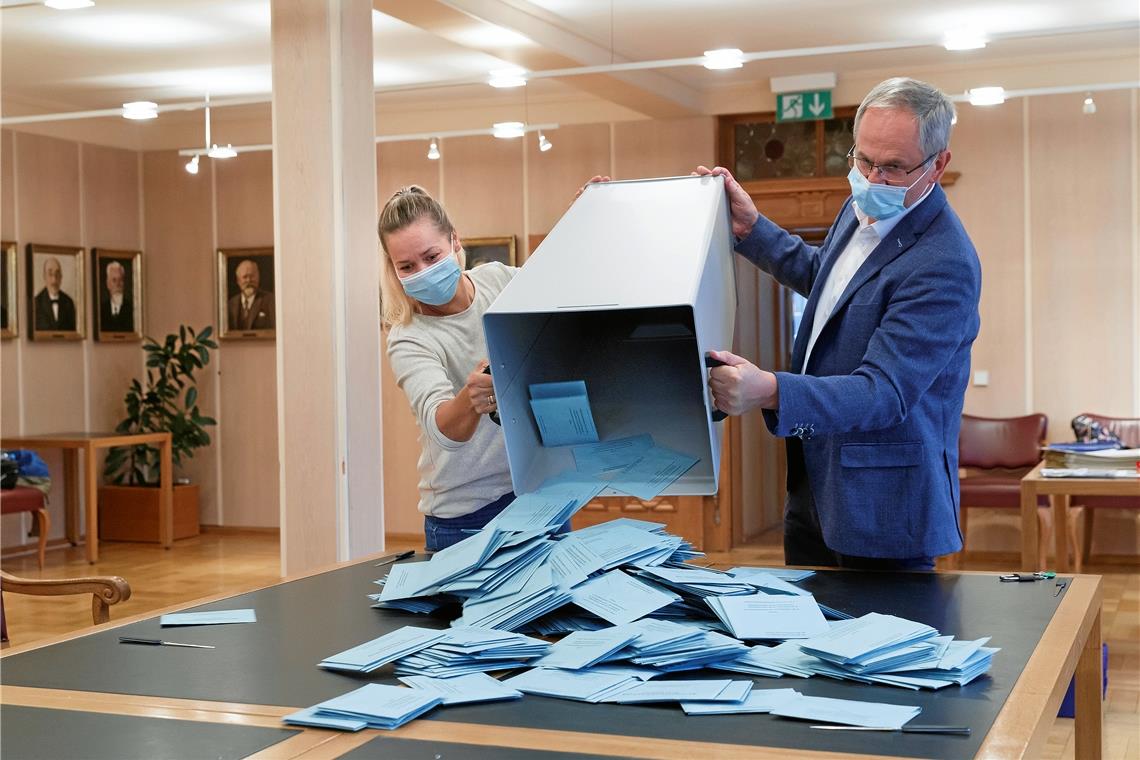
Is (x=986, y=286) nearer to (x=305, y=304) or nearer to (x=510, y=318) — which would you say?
(x=305, y=304)

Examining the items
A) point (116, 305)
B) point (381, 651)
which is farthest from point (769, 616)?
point (116, 305)

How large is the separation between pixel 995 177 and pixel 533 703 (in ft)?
22.6

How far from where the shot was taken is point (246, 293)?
918 centimetres

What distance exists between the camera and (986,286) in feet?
25.2

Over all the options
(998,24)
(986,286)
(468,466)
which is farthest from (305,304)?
(986,286)

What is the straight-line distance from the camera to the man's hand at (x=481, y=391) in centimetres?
201

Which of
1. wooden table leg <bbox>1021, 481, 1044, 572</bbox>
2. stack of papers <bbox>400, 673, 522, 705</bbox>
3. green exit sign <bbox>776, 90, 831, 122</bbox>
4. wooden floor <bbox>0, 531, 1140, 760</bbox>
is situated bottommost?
Result: wooden floor <bbox>0, 531, 1140, 760</bbox>

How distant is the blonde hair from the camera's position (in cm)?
242

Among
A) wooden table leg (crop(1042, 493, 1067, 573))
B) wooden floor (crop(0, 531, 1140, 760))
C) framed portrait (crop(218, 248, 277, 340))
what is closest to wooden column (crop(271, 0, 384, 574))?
wooden floor (crop(0, 531, 1140, 760))

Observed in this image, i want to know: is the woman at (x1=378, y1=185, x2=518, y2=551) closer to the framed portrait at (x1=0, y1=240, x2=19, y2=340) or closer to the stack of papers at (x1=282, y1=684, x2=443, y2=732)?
the stack of papers at (x1=282, y1=684, x2=443, y2=732)

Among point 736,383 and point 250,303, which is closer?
point 736,383

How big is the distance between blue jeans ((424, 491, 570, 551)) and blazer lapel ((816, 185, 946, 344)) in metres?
0.74

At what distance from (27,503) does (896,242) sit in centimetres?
665

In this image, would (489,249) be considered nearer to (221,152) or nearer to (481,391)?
(221,152)
